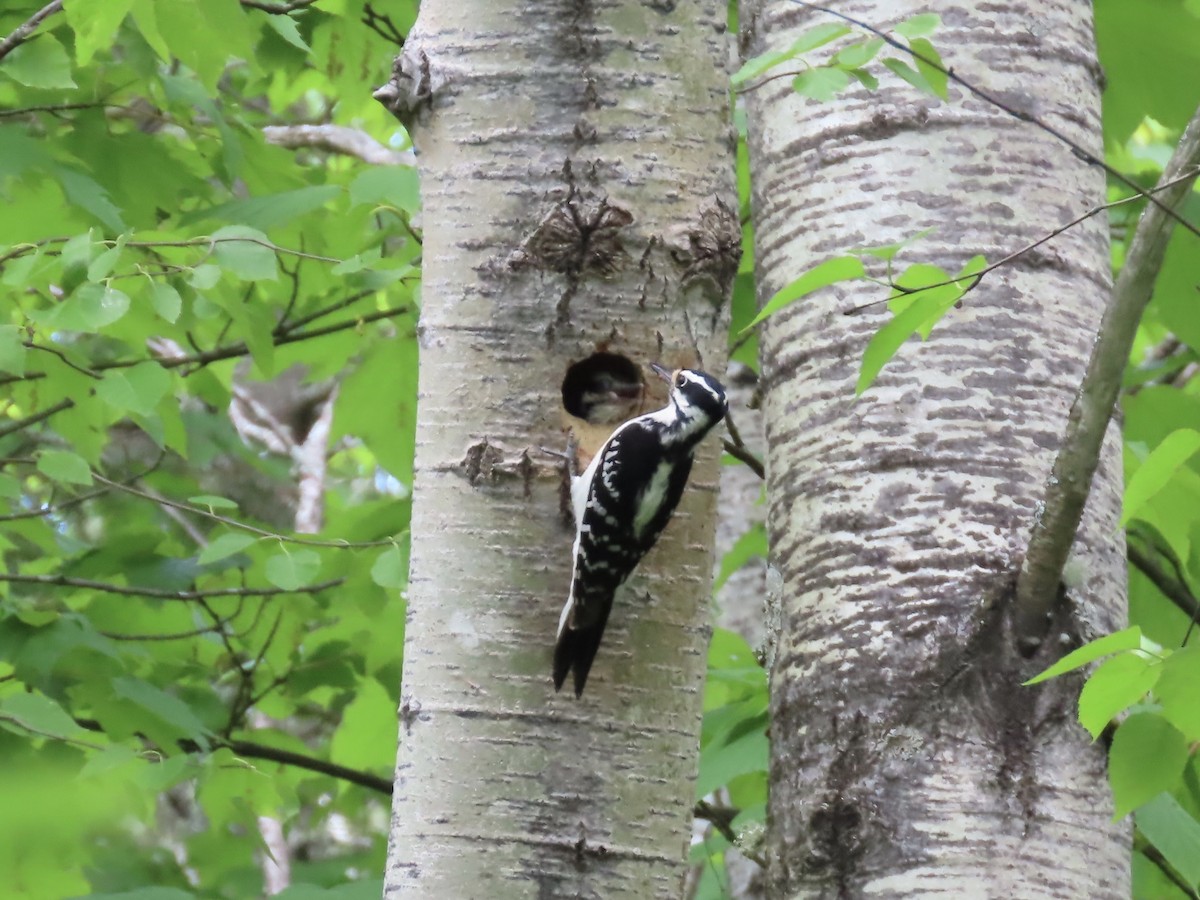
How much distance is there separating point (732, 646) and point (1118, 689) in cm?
184

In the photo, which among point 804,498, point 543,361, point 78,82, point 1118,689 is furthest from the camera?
point 78,82

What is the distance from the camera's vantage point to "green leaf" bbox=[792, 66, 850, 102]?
1.62 m

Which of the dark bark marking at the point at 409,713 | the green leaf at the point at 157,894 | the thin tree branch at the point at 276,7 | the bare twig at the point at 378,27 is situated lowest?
the green leaf at the point at 157,894

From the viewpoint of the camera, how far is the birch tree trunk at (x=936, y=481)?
202cm

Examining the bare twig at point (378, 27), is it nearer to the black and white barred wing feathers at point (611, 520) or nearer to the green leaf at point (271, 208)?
the green leaf at point (271, 208)

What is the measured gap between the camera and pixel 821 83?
5.32 feet

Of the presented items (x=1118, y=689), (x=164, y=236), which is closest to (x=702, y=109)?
(x=1118, y=689)

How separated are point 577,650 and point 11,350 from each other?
125 centimetres

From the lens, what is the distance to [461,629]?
1784 mm

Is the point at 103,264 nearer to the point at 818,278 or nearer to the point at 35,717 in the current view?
the point at 35,717

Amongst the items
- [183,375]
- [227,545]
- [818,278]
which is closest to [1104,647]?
[818,278]

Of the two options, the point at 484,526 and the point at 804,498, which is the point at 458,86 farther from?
the point at 804,498

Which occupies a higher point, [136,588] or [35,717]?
[136,588]

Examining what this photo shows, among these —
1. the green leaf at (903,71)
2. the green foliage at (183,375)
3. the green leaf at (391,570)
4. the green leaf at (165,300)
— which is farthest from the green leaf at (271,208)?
the green leaf at (903,71)
